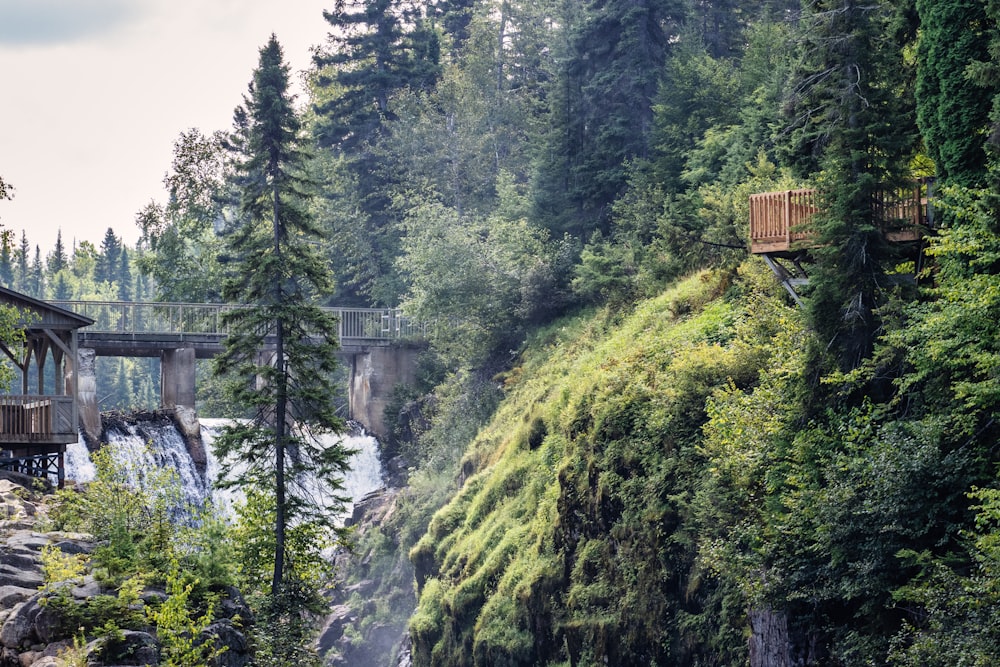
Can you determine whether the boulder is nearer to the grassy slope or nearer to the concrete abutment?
the grassy slope

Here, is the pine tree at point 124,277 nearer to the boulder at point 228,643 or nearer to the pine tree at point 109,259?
the pine tree at point 109,259

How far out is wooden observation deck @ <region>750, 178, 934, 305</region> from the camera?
21.2 m

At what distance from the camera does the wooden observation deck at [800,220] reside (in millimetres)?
21202

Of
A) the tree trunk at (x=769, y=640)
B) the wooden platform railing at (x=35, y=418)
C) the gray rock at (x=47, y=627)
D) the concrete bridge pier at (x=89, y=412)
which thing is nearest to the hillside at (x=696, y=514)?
the tree trunk at (x=769, y=640)

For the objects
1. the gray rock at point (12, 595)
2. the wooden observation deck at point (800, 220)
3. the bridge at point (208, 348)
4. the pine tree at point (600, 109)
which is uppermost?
the pine tree at point (600, 109)

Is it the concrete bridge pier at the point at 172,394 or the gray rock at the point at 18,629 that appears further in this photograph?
the concrete bridge pier at the point at 172,394

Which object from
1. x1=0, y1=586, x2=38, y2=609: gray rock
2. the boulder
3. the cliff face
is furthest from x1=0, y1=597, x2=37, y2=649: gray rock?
the boulder

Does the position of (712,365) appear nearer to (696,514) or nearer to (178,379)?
(696,514)

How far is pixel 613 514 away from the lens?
2606 cm

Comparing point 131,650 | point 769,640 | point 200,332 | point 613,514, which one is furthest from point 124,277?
point 769,640

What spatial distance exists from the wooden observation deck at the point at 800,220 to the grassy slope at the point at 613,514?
2.81ft

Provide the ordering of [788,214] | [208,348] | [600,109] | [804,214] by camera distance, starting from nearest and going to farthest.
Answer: [788,214], [804,214], [600,109], [208,348]

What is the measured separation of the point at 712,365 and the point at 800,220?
338 centimetres

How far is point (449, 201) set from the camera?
60625 millimetres
